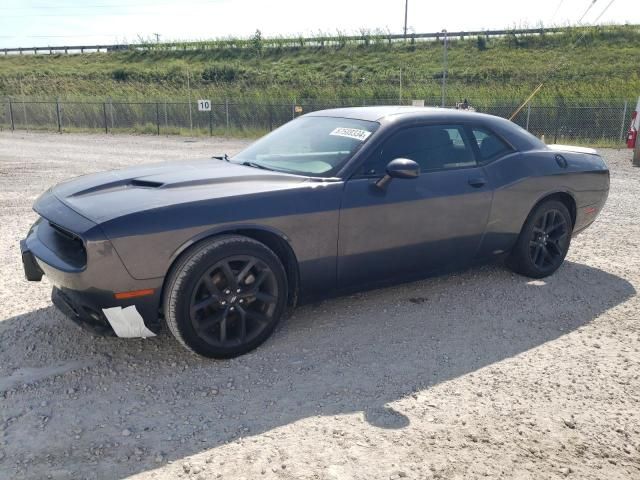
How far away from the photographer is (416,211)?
422 cm

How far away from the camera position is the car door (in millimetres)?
3996

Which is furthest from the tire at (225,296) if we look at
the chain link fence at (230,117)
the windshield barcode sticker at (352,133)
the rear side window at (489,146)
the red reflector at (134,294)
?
the chain link fence at (230,117)

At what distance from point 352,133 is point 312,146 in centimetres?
32

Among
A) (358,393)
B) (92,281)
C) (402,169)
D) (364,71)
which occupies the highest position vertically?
(364,71)

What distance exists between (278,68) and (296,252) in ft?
130

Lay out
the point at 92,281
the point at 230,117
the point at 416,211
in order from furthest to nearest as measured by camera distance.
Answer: the point at 230,117, the point at 416,211, the point at 92,281

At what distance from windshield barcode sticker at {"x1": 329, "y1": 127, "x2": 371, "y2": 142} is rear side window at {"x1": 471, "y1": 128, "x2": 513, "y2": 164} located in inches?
41.6

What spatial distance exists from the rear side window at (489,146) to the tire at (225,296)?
209cm

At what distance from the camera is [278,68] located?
4138cm

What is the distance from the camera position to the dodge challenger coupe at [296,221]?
10.8 feet

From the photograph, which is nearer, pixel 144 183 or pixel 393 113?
pixel 144 183

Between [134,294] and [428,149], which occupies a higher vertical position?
[428,149]

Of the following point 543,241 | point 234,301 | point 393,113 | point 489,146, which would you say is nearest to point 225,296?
point 234,301

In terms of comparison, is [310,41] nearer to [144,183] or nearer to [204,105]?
[204,105]
